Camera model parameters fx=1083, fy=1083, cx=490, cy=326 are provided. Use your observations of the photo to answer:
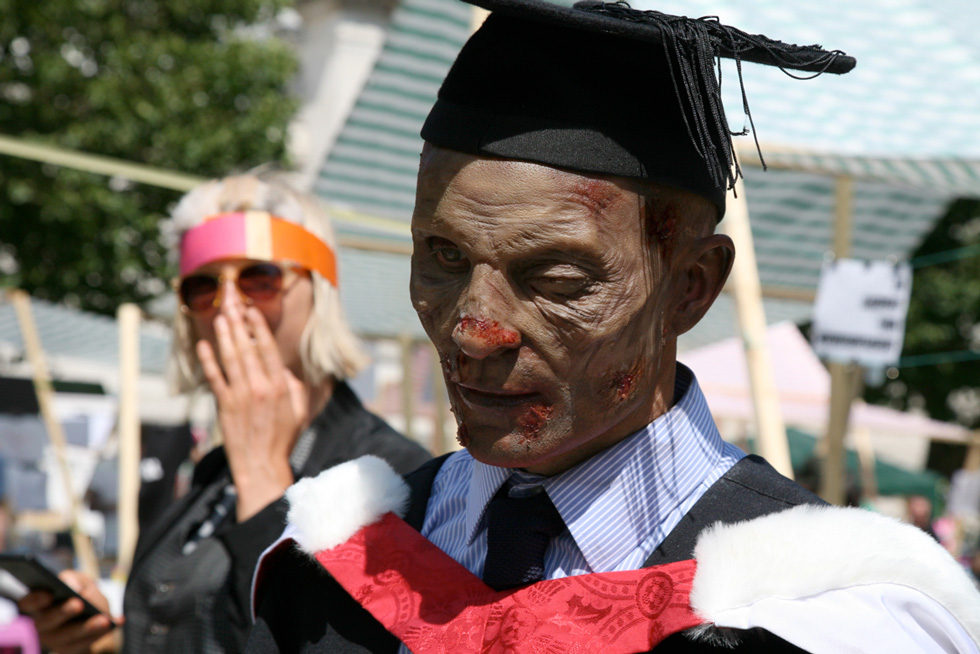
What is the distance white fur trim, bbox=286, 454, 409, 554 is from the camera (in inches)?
61.4

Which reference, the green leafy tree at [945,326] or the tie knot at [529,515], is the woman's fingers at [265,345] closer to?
the tie knot at [529,515]

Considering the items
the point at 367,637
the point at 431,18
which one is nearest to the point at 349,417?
the point at 367,637

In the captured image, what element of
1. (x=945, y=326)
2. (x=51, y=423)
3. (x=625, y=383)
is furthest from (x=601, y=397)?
(x=945, y=326)

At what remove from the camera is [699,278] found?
4.78 ft

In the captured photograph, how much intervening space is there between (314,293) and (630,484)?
1617 millimetres

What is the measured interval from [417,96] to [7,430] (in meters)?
5.84

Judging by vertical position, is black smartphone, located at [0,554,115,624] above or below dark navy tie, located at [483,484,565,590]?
below

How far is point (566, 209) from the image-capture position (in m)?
1.31

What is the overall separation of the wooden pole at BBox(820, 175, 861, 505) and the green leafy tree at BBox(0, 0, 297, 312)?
28.7ft

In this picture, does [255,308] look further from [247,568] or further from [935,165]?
[935,165]

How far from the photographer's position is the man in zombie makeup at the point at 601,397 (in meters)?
1.25

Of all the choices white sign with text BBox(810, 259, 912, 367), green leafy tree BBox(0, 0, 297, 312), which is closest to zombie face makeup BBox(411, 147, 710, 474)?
white sign with text BBox(810, 259, 912, 367)

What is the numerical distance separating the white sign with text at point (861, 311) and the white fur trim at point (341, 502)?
329cm

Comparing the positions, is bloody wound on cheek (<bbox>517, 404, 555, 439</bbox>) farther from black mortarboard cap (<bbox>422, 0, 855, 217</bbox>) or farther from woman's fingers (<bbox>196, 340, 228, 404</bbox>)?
woman's fingers (<bbox>196, 340, 228, 404</bbox>)
